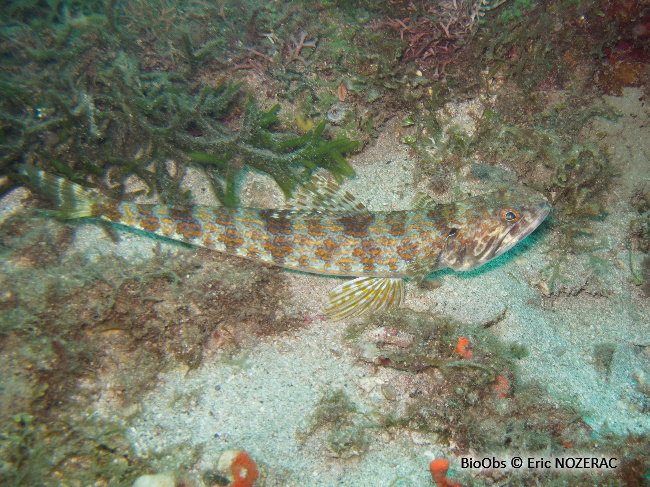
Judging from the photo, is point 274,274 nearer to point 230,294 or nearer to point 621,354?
point 230,294

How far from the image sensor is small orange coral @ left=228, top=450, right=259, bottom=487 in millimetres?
3277

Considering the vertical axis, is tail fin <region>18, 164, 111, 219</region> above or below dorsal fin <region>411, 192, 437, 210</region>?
below

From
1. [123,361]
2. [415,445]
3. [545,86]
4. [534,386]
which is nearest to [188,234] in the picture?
[123,361]

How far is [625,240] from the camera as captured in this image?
5625 millimetres

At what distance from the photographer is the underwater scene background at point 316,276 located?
3.46m

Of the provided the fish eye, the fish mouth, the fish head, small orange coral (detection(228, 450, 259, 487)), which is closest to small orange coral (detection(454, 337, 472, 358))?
the fish head

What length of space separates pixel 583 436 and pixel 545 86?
18.5ft

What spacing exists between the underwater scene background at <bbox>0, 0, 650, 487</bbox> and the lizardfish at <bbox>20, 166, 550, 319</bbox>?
1.19 feet

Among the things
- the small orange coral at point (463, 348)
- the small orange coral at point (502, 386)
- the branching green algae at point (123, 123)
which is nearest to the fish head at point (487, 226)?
the small orange coral at point (463, 348)

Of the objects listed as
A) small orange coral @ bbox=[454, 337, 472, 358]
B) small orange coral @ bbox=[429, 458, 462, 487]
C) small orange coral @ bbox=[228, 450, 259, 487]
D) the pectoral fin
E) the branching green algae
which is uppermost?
the branching green algae

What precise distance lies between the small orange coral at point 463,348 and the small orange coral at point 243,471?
8.25 feet

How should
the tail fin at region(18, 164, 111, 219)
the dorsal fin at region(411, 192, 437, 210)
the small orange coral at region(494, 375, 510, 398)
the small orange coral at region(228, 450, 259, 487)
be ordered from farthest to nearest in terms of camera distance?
1. the dorsal fin at region(411, 192, 437, 210)
2. the tail fin at region(18, 164, 111, 219)
3. the small orange coral at region(494, 375, 510, 398)
4. the small orange coral at region(228, 450, 259, 487)

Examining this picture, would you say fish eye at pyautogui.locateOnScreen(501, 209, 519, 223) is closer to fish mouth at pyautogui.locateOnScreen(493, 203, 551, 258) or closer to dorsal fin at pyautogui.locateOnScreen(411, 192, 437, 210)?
fish mouth at pyautogui.locateOnScreen(493, 203, 551, 258)

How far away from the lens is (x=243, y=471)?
3.30 metres
